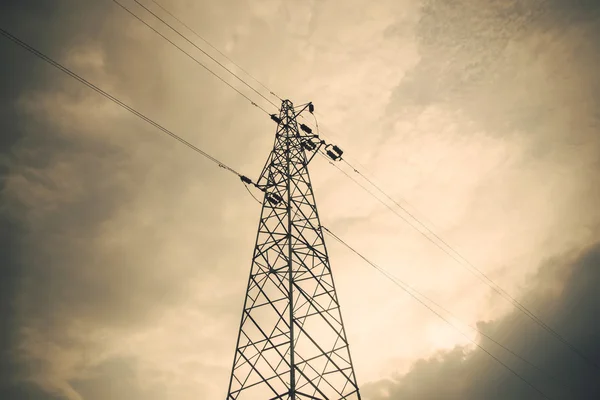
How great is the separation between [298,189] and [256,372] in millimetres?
6616

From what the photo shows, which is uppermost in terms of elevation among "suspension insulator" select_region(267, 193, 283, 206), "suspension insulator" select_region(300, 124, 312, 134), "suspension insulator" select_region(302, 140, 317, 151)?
"suspension insulator" select_region(300, 124, 312, 134)

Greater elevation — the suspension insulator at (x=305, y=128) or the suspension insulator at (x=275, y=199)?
the suspension insulator at (x=305, y=128)

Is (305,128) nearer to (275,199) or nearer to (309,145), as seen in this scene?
(309,145)

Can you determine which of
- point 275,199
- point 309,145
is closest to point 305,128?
point 309,145

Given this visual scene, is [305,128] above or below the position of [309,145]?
above

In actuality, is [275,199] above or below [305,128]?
below

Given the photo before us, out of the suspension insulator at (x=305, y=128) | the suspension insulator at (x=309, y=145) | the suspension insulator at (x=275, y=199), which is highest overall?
the suspension insulator at (x=305, y=128)

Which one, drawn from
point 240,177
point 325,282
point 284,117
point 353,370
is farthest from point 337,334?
point 284,117

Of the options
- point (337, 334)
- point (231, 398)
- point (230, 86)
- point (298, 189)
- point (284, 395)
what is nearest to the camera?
point (284, 395)

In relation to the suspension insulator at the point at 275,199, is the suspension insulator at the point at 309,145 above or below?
above

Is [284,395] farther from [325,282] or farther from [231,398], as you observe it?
[325,282]

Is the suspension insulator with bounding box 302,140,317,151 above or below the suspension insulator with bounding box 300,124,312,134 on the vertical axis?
below

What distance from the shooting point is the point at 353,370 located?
26.9 ft

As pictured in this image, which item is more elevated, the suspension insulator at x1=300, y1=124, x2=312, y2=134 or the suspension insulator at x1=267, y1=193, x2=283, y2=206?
the suspension insulator at x1=300, y1=124, x2=312, y2=134
